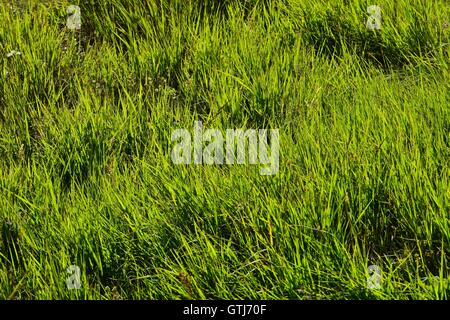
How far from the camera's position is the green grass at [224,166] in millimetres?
2709

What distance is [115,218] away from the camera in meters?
2.91

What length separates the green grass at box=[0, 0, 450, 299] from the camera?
8.89 feet

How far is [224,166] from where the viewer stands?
3.13m

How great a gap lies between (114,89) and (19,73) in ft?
1.63

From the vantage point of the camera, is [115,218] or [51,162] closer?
[115,218]

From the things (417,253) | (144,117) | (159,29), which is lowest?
(417,253)
